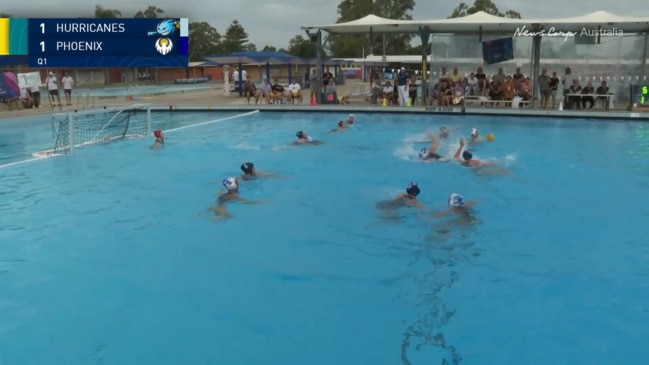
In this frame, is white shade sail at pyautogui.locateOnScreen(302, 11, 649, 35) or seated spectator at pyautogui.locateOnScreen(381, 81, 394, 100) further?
seated spectator at pyautogui.locateOnScreen(381, 81, 394, 100)

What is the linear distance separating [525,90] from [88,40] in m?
16.4

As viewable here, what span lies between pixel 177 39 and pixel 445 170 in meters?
16.3

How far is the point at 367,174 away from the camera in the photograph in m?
12.1

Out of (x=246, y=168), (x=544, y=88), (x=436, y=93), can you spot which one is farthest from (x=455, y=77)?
(x=246, y=168)

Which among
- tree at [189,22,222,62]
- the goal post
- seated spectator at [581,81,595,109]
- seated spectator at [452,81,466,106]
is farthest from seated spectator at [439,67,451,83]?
tree at [189,22,222,62]

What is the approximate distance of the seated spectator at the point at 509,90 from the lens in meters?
21.5

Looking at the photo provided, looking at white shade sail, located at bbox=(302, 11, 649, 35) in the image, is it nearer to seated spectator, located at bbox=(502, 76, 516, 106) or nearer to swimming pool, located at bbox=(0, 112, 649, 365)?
seated spectator, located at bbox=(502, 76, 516, 106)

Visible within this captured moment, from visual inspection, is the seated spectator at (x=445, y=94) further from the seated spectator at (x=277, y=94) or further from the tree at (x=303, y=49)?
the tree at (x=303, y=49)

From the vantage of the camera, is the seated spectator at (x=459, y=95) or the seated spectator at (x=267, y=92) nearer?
the seated spectator at (x=459, y=95)

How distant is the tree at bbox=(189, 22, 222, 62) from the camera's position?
3393 inches

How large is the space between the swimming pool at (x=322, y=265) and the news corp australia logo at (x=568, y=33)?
967 centimetres

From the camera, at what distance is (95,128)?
59.0 feet

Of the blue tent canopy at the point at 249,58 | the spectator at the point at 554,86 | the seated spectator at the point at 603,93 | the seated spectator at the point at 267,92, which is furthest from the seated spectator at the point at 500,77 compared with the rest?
the blue tent canopy at the point at 249,58

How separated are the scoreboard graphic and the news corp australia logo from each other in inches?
506
